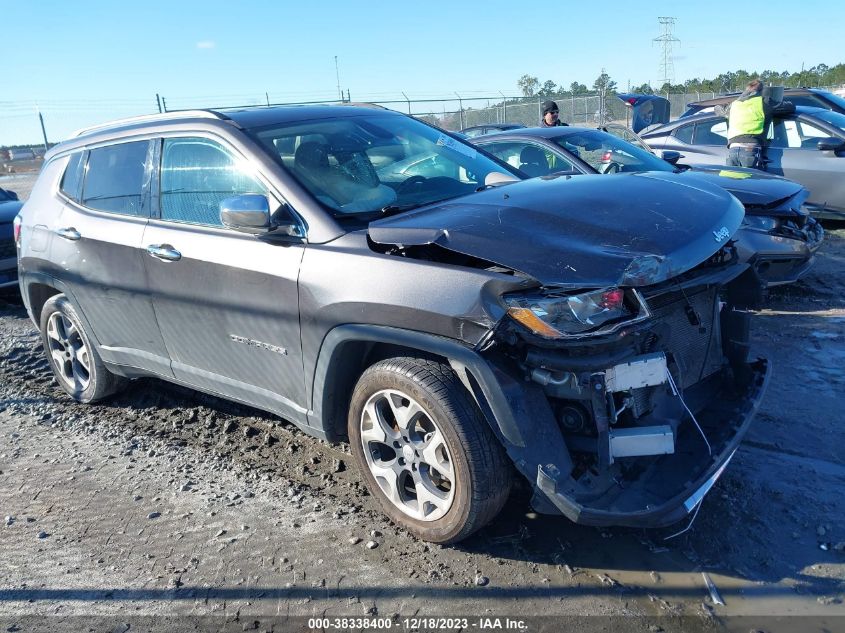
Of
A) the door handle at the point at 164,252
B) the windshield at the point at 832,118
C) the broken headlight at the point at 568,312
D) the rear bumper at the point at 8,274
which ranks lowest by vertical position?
the rear bumper at the point at 8,274

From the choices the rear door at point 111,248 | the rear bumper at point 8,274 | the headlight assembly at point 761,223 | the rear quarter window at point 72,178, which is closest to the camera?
the rear door at point 111,248

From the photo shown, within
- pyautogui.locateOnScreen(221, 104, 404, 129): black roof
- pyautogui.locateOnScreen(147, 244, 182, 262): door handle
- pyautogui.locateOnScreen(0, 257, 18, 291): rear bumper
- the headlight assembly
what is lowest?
pyautogui.locateOnScreen(0, 257, 18, 291): rear bumper

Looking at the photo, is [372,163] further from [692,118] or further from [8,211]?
[692,118]

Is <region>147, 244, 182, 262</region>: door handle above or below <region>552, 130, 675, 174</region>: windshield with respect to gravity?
below

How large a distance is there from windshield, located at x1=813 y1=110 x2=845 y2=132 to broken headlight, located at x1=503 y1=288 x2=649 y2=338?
787 cm

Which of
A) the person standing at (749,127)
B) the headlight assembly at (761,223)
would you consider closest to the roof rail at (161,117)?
the headlight assembly at (761,223)

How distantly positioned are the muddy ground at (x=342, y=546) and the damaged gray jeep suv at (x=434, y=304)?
0.32 m

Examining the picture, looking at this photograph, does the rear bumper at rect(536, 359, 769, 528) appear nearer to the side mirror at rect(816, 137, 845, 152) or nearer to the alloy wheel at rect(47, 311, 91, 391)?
the alloy wheel at rect(47, 311, 91, 391)

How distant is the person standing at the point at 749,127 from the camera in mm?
8781

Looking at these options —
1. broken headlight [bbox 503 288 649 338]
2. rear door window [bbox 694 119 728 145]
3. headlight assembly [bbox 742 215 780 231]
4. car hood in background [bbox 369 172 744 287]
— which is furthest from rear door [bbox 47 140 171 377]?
rear door window [bbox 694 119 728 145]

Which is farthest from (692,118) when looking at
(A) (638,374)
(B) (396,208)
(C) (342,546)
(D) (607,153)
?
(C) (342,546)

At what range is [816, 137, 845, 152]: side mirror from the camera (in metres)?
8.45

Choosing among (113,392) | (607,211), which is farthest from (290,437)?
(607,211)

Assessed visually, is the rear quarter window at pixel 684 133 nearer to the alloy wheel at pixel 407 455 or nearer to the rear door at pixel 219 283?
the rear door at pixel 219 283
